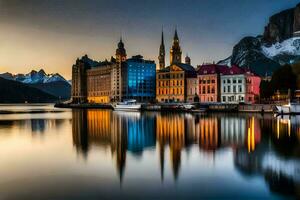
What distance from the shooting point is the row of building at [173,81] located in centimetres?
10894

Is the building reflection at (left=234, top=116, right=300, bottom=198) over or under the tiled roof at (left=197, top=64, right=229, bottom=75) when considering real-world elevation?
under

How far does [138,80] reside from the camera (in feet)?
529

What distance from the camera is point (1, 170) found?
20.0 m

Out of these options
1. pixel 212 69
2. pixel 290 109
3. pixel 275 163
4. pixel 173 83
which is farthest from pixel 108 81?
pixel 275 163

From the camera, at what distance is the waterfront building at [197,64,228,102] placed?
110562 mm

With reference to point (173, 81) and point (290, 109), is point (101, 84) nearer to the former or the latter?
point (173, 81)

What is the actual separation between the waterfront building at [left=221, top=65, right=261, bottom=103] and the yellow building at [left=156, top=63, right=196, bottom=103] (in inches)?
636

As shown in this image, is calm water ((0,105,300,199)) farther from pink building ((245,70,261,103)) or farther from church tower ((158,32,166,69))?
church tower ((158,32,166,69))

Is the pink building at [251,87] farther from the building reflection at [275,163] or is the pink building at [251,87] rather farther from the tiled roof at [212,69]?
the building reflection at [275,163]

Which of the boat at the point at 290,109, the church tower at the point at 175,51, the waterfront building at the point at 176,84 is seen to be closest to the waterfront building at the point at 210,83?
the waterfront building at the point at 176,84

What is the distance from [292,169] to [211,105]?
7492cm

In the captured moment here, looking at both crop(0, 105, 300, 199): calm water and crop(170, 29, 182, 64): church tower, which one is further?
crop(170, 29, 182, 64): church tower

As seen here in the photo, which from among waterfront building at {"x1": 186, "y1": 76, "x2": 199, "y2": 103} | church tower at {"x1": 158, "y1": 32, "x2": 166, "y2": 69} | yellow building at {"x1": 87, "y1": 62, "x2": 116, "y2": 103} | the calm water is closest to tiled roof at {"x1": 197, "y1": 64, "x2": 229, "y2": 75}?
waterfront building at {"x1": 186, "y1": 76, "x2": 199, "y2": 103}

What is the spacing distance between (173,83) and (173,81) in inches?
24.9
